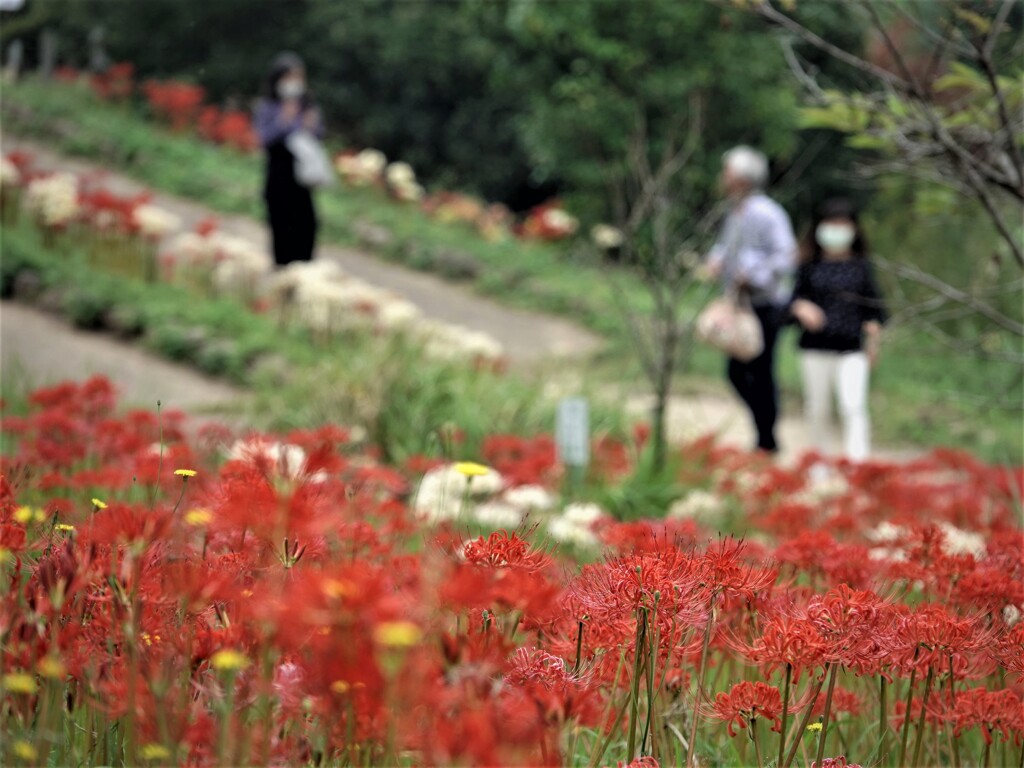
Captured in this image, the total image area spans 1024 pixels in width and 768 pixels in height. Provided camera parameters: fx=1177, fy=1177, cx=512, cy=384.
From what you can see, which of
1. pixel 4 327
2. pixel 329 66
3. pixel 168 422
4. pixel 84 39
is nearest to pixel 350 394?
pixel 168 422

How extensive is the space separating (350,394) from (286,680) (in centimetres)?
489

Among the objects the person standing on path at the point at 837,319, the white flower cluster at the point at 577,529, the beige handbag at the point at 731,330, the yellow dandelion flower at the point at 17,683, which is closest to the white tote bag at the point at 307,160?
the beige handbag at the point at 731,330

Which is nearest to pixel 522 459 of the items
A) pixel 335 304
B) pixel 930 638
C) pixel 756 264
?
pixel 756 264

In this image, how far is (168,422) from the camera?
386 cm

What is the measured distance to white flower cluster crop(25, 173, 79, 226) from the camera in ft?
26.8

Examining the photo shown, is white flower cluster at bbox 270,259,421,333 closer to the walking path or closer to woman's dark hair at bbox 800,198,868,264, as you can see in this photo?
the walking path

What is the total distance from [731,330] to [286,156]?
175 inches

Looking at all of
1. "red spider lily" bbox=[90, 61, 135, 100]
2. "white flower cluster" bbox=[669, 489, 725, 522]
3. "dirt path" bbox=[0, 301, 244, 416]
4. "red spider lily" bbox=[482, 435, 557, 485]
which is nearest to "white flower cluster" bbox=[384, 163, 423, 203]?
"red spider lily" bbox=[90, 61, 135, 100]

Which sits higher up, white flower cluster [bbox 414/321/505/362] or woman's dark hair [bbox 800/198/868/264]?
woman's dark hair [bbox 800/198/868/264]

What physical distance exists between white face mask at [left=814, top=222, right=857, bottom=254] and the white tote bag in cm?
402

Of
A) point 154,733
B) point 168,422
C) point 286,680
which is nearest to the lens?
point 154,733

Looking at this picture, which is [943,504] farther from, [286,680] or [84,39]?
[84,39]

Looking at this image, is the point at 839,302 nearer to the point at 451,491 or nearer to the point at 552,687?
the point at 451,491

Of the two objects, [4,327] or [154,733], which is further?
[4,327]
